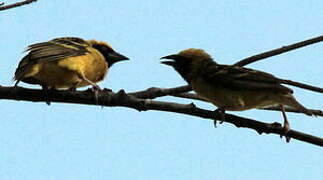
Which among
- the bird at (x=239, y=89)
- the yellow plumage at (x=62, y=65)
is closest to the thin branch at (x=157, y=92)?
the bird at (x=239, y=89)

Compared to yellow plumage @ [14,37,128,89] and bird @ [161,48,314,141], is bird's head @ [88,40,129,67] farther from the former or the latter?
bird @ [161,48,314,141]

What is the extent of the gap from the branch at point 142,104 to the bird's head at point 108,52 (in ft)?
8.93

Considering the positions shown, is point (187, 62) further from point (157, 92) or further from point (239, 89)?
point (157, 92)

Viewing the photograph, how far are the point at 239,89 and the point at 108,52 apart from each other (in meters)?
2.49

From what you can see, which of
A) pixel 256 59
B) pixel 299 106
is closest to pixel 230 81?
pixel 299 106

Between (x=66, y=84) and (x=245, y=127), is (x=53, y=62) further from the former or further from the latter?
(x=245, y=127)

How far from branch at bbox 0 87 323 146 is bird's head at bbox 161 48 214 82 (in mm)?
1604

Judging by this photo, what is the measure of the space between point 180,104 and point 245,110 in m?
1.54

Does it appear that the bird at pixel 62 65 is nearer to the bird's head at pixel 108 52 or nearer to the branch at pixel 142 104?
the bird's head at pixel 108 52

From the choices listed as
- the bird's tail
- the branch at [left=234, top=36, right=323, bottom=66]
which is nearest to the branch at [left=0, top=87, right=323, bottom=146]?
the branch at [left=234, top=36, right=323, bottom=66]

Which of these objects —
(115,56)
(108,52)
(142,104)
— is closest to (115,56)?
(115,56)

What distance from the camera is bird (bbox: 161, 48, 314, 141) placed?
4672 mm

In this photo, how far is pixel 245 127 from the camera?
11.8ft

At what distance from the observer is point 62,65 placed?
5.58 metres
